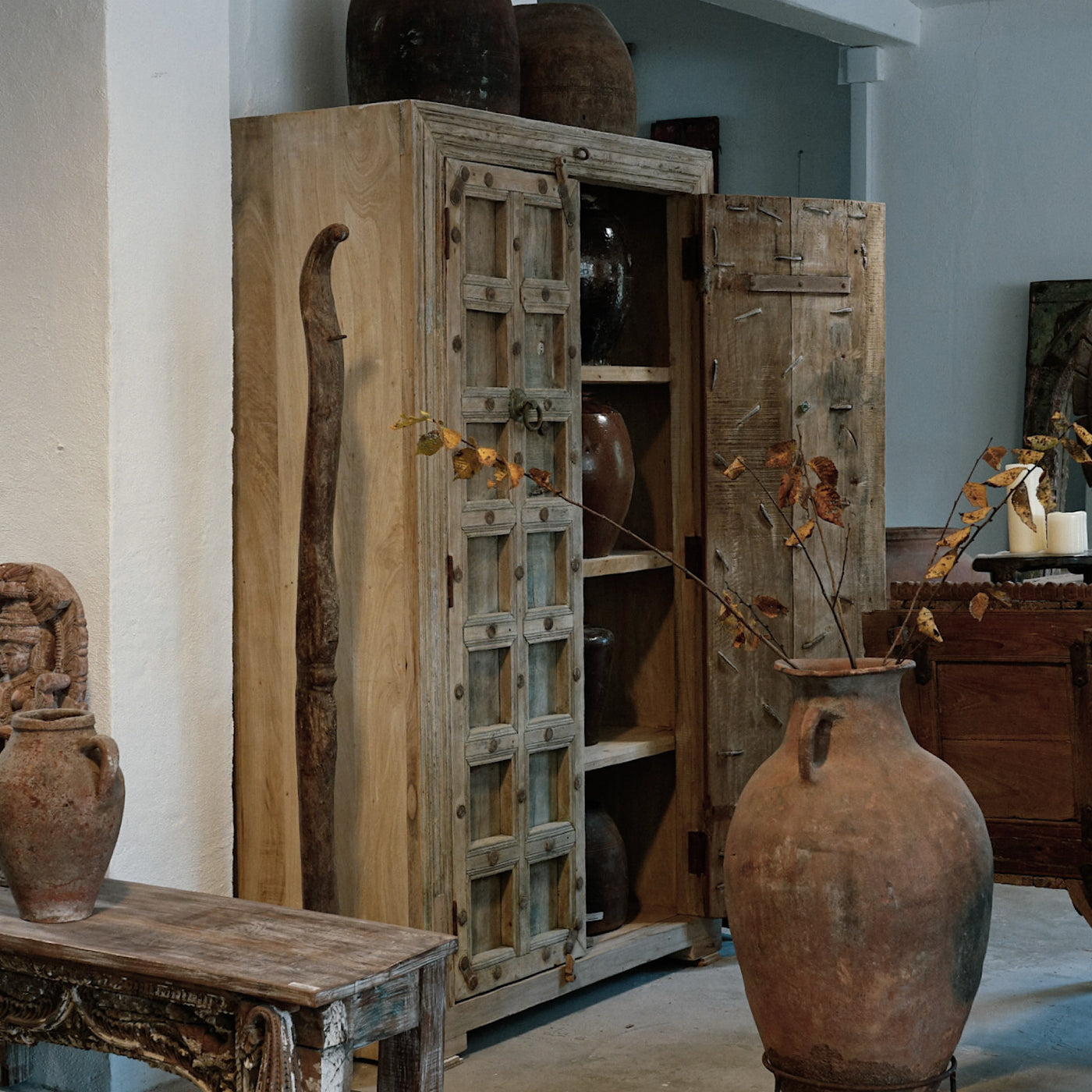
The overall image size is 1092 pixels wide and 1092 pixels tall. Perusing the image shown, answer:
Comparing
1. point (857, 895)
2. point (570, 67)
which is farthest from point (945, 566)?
point (570, 67)

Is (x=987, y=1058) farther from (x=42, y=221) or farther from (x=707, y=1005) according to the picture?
(x=42, y=221)

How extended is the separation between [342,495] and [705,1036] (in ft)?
4.72

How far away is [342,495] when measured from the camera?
3250 millimetres

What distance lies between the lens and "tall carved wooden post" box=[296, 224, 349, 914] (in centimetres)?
303

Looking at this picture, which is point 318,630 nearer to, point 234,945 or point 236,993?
point 234,945

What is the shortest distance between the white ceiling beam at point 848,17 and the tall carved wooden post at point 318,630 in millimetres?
3019

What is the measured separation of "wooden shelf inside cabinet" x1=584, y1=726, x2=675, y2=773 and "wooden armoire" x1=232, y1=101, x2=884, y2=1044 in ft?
0.04

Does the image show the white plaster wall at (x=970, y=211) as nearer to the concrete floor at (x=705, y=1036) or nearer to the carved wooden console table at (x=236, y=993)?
the concrete floor at (x=705, y=1036)

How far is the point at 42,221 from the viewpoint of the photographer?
2.97 meters

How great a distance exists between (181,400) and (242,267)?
40cm

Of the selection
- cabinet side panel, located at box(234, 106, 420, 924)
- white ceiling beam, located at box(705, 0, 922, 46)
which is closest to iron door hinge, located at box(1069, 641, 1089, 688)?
cabinet side panel, located at box(234, 106, 420, 924)

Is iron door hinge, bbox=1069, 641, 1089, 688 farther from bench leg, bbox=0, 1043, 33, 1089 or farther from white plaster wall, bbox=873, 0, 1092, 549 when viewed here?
white plaster wall, bbox=873, 0, 1092, 549

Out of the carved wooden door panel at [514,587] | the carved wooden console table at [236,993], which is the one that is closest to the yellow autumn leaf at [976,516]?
the carved wooden door panel at [514,587]

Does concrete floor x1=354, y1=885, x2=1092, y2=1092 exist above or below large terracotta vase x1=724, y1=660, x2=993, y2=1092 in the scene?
below
